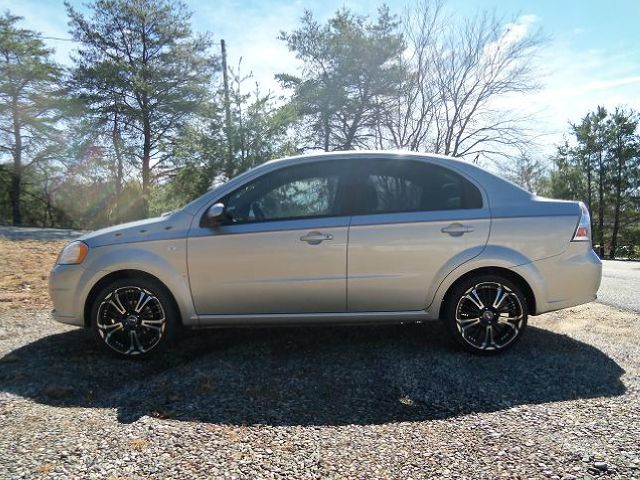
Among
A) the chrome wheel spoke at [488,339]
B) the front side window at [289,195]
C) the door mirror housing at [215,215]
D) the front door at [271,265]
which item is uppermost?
the front side window at [289,195]

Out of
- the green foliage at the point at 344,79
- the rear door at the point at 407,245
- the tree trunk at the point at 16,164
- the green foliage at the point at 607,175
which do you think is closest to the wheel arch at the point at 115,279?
the rear door at the point at 407,245

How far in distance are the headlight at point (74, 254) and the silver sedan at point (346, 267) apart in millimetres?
11

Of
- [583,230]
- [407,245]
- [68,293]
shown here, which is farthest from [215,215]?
[583,230]

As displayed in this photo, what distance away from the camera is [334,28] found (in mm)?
24703

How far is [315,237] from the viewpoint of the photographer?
3777 millimetres

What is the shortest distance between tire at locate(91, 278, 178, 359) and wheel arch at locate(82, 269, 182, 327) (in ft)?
0.10

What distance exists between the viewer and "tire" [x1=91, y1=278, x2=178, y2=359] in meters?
3.82

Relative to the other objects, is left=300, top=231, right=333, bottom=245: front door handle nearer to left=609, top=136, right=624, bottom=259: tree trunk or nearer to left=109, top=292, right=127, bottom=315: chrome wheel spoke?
left=109, top=292, right=127, bottom=315: chrome wheel spoke

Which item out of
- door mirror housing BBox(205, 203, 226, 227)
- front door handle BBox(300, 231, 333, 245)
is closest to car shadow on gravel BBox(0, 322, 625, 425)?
front door handle BBox(300, 231, 333, 245)

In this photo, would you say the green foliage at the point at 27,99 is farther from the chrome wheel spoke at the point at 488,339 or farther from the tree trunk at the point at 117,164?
the chrome wheel spoke at the point at 488,339

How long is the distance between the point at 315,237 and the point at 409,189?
916 mm

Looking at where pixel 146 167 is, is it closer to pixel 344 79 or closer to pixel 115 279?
pixel 344 79

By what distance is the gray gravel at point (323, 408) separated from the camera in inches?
90.7

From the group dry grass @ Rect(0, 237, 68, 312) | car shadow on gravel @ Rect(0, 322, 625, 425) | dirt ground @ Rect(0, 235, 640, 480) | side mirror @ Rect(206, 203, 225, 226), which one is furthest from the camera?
dry grass @ Rect(0, 237, 68, 312)
